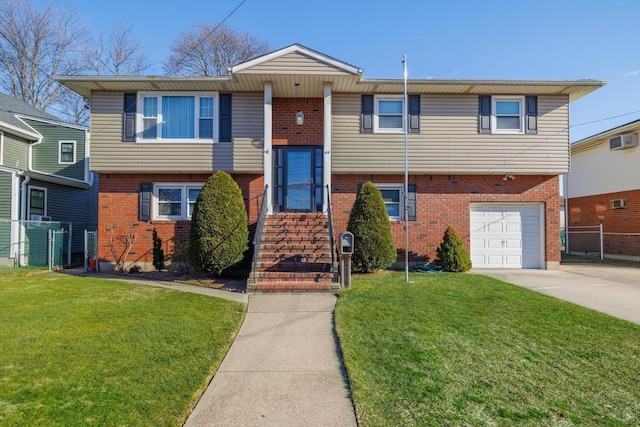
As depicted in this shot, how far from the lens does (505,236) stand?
11.3 m

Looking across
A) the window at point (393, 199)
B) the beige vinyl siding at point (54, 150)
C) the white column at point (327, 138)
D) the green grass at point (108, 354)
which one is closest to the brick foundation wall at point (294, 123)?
the white column at point (327, 138)

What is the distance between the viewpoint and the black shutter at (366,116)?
35.4ft

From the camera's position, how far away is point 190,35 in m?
25.7

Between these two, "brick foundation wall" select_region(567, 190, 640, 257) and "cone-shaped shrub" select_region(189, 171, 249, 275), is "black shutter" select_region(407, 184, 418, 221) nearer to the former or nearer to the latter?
"cone-shaped shrub" select_region(189, 171, 249, 275)

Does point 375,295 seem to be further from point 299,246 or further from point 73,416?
point 73,416

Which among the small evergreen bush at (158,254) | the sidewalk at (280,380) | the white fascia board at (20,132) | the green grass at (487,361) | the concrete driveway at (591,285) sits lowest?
the sidewalk at (280,380)

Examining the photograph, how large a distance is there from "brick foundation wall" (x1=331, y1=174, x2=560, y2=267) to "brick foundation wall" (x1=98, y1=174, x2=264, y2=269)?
243 centimetres

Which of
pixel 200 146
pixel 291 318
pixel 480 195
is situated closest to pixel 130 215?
pixel 200 146

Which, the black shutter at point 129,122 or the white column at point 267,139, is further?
the black shutter at point 129,122

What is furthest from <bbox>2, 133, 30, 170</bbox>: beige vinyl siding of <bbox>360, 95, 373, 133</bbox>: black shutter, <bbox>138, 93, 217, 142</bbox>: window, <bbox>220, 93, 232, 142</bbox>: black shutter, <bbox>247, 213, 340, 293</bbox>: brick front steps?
<bbox>360, 95, 373, 133</bbox>: black shutter

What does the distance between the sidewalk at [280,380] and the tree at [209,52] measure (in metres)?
22.6

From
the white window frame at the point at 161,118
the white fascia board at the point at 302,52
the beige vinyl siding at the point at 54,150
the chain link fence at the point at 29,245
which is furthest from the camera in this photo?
the beige vinyl siding at the point at 54,150

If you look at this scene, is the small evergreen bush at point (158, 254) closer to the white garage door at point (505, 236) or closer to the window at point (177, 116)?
the window at point (177, 116)

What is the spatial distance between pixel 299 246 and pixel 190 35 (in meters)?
22.8
